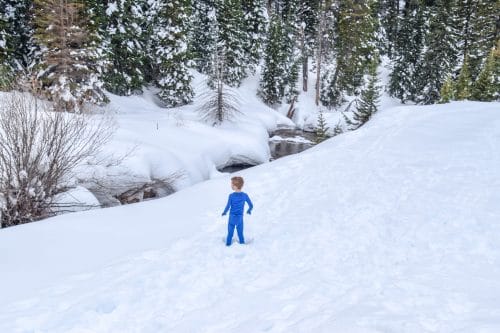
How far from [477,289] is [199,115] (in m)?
21.1

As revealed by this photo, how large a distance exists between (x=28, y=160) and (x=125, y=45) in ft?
60.5

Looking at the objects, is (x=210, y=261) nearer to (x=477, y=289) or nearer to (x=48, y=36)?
(x=477, y=289)

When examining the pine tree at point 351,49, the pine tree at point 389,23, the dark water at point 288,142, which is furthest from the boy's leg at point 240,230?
the pine tree at point 389,23

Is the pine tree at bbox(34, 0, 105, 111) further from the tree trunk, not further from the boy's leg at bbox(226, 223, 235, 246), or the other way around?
the tree trunk

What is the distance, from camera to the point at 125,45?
84.0ft

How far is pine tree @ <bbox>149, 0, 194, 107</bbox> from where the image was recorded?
87.2 feet

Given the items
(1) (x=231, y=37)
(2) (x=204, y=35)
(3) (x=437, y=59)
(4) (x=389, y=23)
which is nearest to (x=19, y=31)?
(2) (x=204, y=35)

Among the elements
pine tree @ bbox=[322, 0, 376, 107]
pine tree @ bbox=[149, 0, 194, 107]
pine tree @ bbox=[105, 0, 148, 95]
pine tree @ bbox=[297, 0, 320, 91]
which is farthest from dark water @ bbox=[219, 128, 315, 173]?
pine tree @ bbox=[297, 0, 320, 91]

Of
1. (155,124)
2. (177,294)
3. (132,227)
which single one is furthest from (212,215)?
(155,124)

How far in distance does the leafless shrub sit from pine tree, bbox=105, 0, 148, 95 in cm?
1589

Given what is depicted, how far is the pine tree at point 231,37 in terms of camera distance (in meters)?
37.4

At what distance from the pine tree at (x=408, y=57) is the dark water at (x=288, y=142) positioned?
48.9ft

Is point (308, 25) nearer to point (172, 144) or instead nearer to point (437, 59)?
point (437, 59)

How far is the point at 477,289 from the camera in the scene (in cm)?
505
